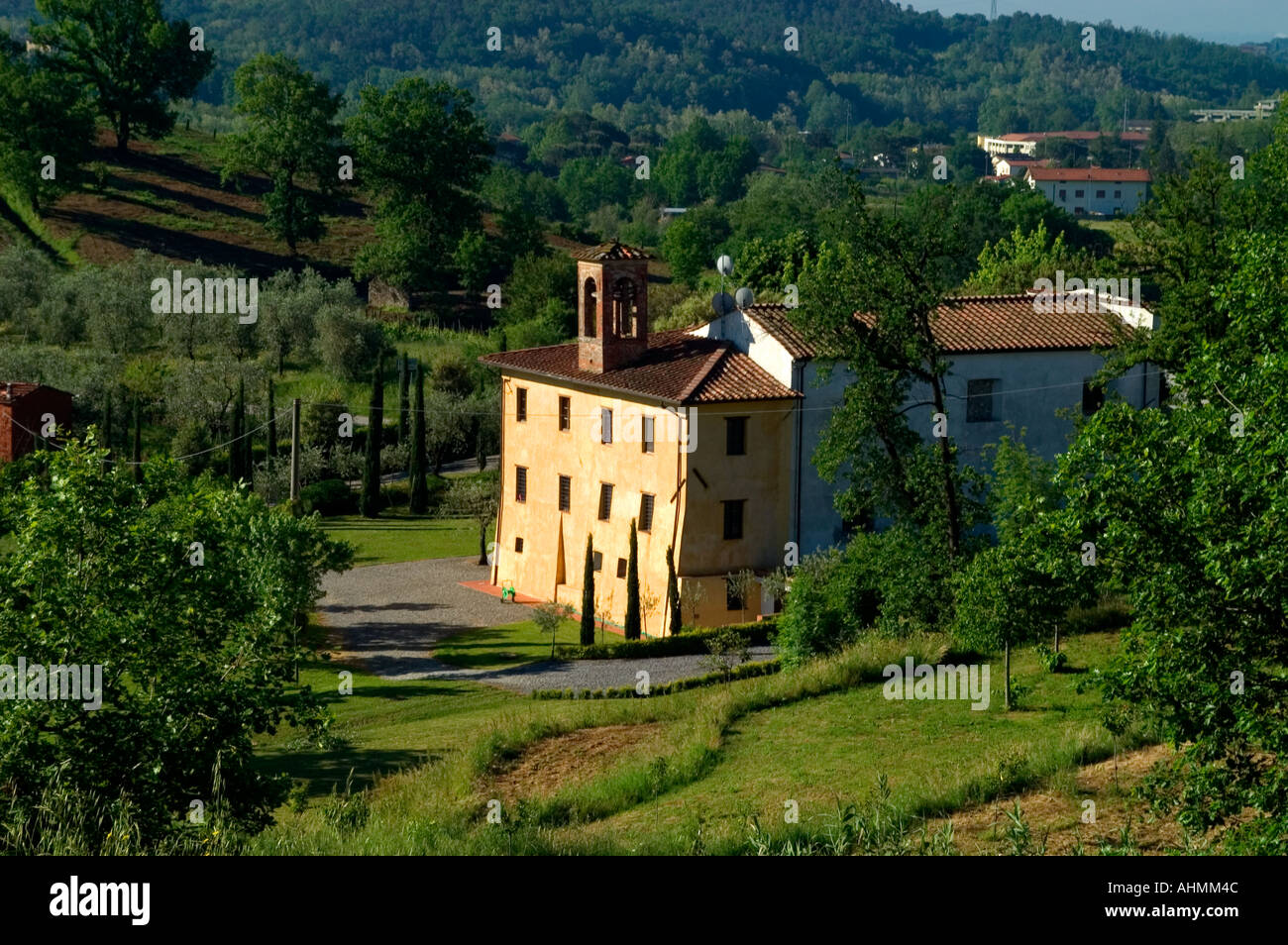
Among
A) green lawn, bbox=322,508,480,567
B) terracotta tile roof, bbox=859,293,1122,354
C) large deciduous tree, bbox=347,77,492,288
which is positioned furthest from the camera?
large deciduous tree, bbox=347,77,492,288

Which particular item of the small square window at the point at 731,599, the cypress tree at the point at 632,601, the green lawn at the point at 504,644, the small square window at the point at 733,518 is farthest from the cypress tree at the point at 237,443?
the small square window at the point at 731,599

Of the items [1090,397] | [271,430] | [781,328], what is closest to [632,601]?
[781,328]

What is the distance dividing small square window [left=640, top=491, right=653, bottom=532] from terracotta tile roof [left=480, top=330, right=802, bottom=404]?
3018mm

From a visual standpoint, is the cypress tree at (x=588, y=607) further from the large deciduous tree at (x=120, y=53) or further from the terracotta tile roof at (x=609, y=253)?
the large deciduous tree at (x=120, y=53)

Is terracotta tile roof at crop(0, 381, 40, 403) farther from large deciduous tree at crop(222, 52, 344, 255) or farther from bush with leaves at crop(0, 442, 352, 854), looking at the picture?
large deciduous tree at crop(222, 52, 344, 255)

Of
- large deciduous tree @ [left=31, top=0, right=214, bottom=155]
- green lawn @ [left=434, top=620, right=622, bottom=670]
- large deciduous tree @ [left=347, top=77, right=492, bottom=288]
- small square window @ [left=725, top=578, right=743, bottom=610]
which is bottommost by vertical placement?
green lawn @ [left=434, top=620, right=622, bottom=670]

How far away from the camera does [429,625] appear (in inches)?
1885

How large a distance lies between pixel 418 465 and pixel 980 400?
977 inches

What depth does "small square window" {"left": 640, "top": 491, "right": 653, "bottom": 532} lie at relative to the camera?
47750 mm

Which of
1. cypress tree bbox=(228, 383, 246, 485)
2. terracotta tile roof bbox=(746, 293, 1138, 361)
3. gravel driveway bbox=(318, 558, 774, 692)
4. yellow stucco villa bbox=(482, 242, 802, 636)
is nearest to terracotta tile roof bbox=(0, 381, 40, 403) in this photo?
cypress tree bbox=(228, 383, 246, 485)

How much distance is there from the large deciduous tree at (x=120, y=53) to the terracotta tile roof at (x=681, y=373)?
3000 inches
